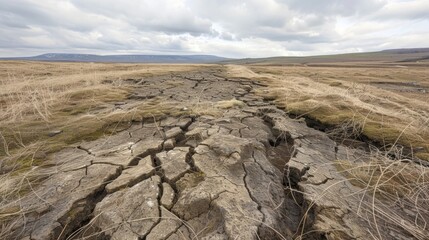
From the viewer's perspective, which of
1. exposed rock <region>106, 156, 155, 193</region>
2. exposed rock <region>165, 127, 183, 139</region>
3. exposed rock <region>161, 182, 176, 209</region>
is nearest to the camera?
exposed rock <region>161, 182, 176, 209</region>

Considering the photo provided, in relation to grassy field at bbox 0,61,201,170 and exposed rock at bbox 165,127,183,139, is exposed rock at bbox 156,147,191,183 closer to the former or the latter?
exposed rock at bbox 165,127,183,139

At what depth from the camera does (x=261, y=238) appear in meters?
2.24

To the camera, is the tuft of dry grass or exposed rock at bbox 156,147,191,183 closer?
the tuft of dry grass

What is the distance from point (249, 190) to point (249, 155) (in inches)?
29.2

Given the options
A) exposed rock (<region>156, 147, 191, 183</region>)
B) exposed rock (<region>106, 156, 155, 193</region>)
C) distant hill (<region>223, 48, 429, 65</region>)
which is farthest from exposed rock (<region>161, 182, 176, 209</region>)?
distant hill (<region>223, 48, 429, 65</region>)

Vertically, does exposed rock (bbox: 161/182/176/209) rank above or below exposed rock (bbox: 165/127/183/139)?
below

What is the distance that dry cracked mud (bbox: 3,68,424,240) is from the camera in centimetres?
233

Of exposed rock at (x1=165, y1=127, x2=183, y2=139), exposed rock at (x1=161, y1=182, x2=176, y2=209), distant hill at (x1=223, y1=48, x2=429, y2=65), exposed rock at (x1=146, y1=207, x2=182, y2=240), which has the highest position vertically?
exposed rock at (x1=165, y1=127, x2=183, y2=139)

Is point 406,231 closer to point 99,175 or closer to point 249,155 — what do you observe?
point 249,155

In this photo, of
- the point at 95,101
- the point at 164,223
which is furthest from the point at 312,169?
the point at 95,101

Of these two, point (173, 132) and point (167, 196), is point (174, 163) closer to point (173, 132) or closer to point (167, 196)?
point (167, 196)

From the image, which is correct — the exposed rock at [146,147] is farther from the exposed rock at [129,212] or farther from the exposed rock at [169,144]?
the exposed rock at [129,212]

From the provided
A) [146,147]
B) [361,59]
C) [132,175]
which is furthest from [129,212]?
[361,59]

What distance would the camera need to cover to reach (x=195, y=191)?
8.95 feet
